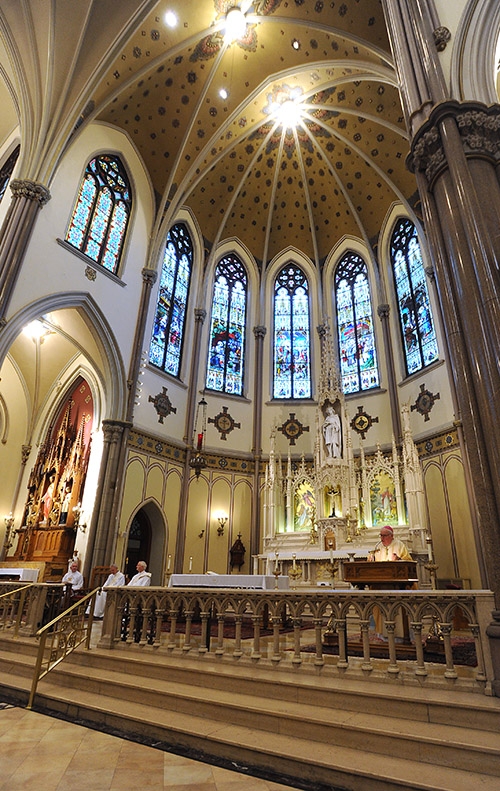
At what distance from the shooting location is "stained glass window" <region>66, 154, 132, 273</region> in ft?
42.3

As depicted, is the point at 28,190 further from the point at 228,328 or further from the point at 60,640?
the point at 60,640

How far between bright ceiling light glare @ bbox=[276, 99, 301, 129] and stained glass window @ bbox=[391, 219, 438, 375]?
5.49m

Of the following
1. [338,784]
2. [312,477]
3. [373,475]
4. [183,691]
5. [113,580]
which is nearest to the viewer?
[338,784]

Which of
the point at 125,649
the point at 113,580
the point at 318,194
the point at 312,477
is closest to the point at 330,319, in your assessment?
the point at 318,194

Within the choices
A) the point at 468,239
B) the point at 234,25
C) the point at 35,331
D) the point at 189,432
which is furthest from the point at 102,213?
the point at 468,239

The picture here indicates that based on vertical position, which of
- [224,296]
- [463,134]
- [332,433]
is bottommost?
[332,433]

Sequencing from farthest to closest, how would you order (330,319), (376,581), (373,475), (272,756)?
(330,319)
(373,475)
(376,581)
(272,756)

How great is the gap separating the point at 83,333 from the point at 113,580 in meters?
7.52

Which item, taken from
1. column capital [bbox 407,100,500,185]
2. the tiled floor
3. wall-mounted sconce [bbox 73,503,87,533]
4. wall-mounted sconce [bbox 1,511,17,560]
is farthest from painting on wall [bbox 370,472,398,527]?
wall-mounted sconce [bbox 1,511,17,560]

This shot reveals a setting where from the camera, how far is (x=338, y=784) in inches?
115

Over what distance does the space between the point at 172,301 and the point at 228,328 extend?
8.40 ft

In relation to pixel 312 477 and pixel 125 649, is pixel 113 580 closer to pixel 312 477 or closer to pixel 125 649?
pixel 125 649

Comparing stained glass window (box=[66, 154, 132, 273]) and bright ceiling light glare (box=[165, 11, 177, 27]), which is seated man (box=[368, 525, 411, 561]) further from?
bright ceiling light glare (box=[165, 11, 177, 27])

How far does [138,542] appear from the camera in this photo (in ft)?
45.4
